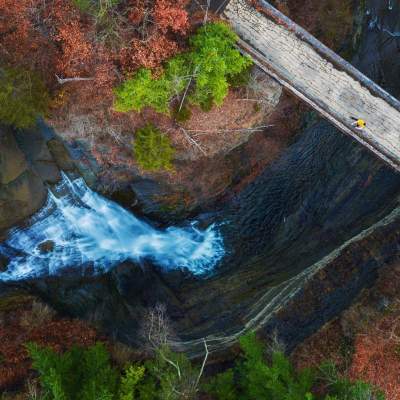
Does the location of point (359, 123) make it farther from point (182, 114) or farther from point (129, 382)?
point (129, 382)

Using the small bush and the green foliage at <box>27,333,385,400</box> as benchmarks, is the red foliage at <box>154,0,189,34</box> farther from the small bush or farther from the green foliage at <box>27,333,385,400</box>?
the green foliage at <box>27,333,385,400</box>

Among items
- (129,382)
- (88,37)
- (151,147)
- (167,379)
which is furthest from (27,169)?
(167,379)

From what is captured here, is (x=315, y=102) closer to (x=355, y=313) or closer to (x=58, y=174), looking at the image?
(x=355, y=313)

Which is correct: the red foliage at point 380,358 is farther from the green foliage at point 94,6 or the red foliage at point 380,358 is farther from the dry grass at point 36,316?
the green foliage at point 94,6

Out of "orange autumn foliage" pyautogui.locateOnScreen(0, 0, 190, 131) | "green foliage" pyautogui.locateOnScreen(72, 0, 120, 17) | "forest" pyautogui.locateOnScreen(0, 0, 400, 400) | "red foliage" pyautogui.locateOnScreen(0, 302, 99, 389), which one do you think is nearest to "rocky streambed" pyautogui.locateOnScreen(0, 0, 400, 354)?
"forest" pyautogui.locateOnScreen(0, 0, 400, 400)

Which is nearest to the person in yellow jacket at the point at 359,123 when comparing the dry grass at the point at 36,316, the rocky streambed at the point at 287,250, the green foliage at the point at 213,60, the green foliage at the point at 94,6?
the rocky streambed at the point at 287,250

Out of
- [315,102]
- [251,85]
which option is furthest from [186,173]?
[315,102]
